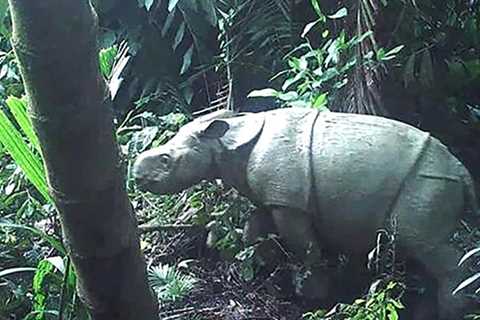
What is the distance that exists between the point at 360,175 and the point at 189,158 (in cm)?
28

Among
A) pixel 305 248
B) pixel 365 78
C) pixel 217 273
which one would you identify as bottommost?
pixel 217 273

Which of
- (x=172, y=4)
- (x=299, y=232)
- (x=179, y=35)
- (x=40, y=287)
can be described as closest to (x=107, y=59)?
(x=172, y=4)

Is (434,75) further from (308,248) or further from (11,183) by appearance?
(11,183)

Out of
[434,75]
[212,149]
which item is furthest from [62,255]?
[434,75]

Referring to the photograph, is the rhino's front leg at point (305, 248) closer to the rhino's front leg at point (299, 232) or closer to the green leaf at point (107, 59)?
the rhino's front leg at point (299, 232)

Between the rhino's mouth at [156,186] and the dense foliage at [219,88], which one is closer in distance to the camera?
the rhino's mouth at [156,186]

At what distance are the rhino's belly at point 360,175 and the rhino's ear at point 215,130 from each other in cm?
15

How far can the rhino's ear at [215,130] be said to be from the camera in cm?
135

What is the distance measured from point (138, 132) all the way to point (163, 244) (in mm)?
319

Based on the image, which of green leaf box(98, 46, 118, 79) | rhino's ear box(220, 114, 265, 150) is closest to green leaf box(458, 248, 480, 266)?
rhino's ear box(220, 114, 265, 150)

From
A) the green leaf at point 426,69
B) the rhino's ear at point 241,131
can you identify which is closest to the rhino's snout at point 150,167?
the rhino's ear at point 241,131

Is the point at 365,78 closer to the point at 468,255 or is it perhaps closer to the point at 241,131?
the point at 241,131

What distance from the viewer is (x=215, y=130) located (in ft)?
4.43

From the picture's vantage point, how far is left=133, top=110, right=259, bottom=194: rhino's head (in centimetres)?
134
